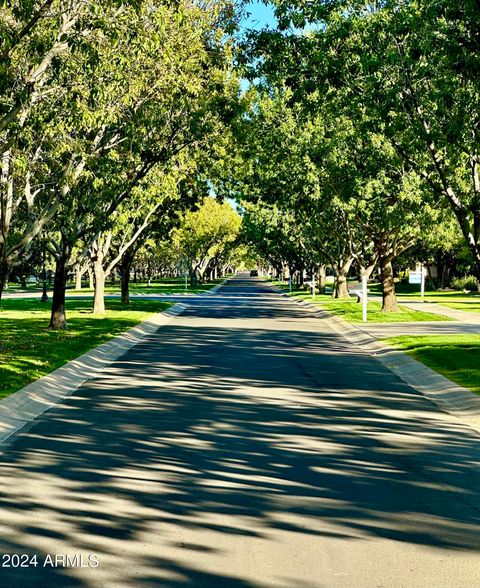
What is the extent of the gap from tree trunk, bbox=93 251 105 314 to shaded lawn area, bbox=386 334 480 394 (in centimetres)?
1766

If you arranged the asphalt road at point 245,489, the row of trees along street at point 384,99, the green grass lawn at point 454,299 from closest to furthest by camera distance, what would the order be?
the asphalt road at point 245,489 < the row of trees along street at point 384,99 < the green grass lawn at point 454,299

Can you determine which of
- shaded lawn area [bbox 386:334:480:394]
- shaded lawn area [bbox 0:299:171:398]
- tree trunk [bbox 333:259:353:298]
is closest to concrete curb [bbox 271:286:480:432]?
shaded lawn area [bbox 386:334:480:394]

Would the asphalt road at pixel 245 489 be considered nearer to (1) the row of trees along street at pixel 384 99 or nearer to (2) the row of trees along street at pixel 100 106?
(2) the row of trees along street at pixel 100 106

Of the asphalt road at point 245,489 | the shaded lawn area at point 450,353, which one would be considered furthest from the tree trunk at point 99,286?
the asphalt road at point 245,489

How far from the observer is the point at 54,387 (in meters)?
14.9

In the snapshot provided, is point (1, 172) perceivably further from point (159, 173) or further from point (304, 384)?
point (159, 173)

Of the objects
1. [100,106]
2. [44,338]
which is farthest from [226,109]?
[44,338]

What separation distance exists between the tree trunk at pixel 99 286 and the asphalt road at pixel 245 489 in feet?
78.1

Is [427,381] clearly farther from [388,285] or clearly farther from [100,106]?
[388,285]

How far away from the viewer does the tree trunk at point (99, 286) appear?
38594mm

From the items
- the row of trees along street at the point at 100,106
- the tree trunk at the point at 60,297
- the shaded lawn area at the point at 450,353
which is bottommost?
the shaded lawn area at the point at 450,353

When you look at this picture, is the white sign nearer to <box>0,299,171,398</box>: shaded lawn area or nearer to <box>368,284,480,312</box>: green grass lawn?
<box>368,284,480,312</box>: green grass lawn

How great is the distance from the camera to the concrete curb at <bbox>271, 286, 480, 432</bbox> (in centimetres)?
1264

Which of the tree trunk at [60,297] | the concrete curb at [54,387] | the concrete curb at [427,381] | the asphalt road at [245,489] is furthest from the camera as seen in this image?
the tree trunk at [60,297]
